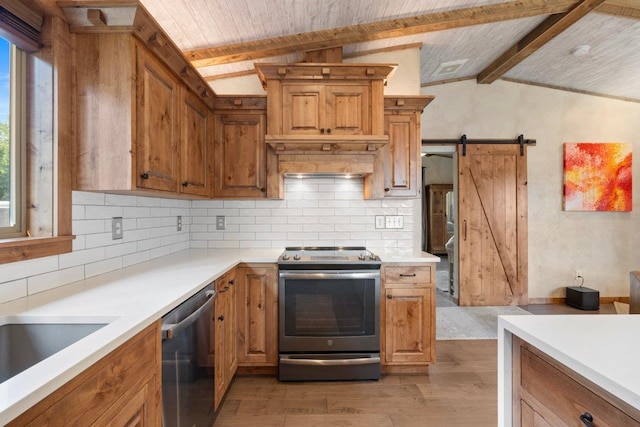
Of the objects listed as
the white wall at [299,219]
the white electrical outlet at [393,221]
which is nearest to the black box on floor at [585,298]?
the white wall at [299,219]

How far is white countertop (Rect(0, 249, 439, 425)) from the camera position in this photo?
0.64m

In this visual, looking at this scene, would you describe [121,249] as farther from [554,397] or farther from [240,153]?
[554,397]

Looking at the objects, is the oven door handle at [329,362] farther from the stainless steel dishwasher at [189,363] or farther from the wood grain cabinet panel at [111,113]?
the wood grain cabinet panel at [111,113]

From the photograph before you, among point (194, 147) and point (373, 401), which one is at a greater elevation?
point (194, 147)

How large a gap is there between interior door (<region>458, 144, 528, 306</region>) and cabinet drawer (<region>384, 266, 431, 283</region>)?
6.80 feet

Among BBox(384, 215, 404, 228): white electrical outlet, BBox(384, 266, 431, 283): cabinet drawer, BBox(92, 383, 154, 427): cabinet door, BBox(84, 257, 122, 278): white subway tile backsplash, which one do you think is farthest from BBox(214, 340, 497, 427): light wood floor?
BBox(384, 215, 404, 228): white electrical outlet

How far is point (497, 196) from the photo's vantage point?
413 centimetres

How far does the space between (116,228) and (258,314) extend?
111 centimetres

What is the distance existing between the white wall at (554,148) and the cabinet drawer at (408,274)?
2.48 metres

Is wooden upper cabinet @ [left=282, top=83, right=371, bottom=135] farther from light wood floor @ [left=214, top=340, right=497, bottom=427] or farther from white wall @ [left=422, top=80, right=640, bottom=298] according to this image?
white wall @ [left=422, top=80, right=640, bottom=298]

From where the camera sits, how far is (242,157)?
2.63m

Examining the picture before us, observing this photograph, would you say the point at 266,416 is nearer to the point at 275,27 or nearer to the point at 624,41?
the point at 275,27

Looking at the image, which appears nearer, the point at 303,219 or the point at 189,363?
the point at 189,363

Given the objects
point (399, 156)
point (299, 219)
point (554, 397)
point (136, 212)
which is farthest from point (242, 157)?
point (554, 397)
